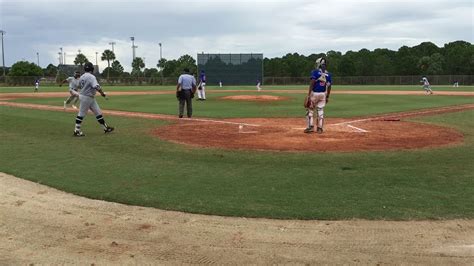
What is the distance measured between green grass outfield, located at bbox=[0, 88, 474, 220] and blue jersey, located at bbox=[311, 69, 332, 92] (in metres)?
3.63

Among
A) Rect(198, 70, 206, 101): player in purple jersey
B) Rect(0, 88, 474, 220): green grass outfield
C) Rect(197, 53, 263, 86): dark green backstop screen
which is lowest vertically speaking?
Rect(0, 88, 474, 220): green grass outfield

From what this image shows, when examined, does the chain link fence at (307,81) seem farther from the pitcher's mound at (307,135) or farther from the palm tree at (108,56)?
the pitcher's mound at (307,135)

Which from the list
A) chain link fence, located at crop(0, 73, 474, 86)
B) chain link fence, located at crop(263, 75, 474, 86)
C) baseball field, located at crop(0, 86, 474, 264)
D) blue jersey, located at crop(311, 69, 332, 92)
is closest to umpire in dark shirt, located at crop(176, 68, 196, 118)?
baseball field, located at crop(0, 86, 474, 264)

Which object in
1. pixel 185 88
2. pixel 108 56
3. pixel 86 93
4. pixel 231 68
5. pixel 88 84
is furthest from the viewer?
pixel 108 56

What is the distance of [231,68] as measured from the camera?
72.0m

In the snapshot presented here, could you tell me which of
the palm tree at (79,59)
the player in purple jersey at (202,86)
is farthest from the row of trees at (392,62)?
the player in purple jersey at (202,86)

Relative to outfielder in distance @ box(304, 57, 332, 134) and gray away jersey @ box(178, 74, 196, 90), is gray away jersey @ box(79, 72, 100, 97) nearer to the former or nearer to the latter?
gray away jersey @ box(178, 74, 196, 90)

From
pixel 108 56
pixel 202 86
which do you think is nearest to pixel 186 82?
pixel 202 86

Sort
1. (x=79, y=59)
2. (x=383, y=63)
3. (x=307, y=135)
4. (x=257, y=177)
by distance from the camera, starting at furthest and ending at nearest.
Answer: (x=79, y=59), (x=383, y=63), (x=307, y=135), (x=257, y=177)

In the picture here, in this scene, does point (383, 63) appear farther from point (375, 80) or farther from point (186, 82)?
point (186, 82)

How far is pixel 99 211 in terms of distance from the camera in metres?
5.62

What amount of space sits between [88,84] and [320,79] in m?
6.31

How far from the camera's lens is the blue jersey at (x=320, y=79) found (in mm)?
12453

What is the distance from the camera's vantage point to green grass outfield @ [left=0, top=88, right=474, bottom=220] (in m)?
5.68
